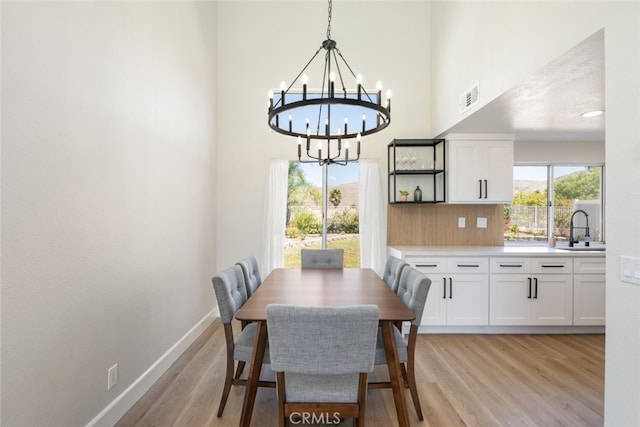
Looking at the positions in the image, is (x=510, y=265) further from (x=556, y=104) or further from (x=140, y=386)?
(x=140, y=386)

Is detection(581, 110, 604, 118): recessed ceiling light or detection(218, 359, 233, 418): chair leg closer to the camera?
detection(218, 359, 233, 418): chair leg

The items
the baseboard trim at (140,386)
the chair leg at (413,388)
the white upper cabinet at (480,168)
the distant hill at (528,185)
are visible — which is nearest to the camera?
the baseboard trim at (140,386)

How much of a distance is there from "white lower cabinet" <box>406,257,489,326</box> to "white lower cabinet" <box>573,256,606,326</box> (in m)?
0.95

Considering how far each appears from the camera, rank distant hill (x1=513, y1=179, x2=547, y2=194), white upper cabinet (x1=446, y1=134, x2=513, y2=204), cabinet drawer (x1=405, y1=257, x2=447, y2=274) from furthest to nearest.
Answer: distant hill (x1=513, y1=179, x2=547, y2=194)
white upper cabinet (x1=446, y1=134, x2=513, y2=204)
cabinet drawer (x1=405, y1=257, x2=447, y2=274)

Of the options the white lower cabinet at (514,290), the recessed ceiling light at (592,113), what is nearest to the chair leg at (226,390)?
the white lower cabinet at (514,290)

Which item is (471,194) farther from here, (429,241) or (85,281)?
(85,281)

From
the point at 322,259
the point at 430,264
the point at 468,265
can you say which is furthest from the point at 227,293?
the point at 468,265

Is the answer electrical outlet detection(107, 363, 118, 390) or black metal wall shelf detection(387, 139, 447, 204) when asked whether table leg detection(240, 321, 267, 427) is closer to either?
electrical outlet detection(107, 363, 118, 390)

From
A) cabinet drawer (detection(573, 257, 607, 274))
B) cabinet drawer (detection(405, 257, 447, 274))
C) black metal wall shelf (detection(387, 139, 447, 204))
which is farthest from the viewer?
black metal wall shelf (detection(387, 139, 447, 204))

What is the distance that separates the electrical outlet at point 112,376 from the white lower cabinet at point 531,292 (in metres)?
3.55

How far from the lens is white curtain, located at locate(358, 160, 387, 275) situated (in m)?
4.25

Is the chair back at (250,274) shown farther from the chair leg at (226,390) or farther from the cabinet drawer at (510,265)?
the cabinet drawer at (510,265)

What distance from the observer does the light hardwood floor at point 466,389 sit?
2.12 metres

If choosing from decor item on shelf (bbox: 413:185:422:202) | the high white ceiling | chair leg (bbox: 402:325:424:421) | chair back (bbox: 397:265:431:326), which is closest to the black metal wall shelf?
decor item on shelf (bbox: 413:185:422:202)
